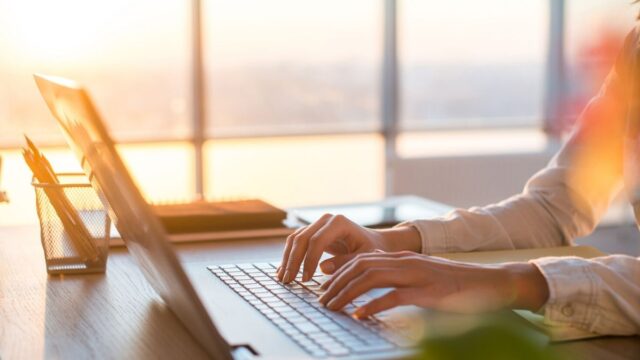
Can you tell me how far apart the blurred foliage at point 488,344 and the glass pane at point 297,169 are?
4890mm

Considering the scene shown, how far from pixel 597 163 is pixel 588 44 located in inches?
175

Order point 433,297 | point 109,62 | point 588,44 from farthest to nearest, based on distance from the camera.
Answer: point 588,44, point 109,62, point 433,297

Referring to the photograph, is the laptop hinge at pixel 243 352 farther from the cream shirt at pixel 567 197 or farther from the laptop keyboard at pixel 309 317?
the cream shirt at pixel 567 197

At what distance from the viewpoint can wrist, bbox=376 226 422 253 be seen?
157 cm

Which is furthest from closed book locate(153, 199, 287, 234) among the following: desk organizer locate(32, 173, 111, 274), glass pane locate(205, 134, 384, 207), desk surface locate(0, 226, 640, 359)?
glass pane locate(205, 134, 384, 207)

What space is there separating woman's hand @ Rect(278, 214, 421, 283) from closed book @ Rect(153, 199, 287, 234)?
1.26ft

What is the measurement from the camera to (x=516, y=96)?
608cm

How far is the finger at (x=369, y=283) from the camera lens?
115 centimetres

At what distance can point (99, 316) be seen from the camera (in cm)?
125

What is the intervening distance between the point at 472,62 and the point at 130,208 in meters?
5.00

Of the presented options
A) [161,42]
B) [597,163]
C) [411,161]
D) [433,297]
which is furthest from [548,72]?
[433,297]

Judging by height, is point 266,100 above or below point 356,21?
below

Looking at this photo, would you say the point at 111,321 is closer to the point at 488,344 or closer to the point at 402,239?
the point at 402,239

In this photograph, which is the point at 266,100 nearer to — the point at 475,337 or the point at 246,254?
the point at 246,254
